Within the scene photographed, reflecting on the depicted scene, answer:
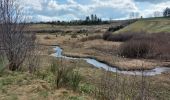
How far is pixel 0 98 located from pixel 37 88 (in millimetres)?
1850

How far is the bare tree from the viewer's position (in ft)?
54.0

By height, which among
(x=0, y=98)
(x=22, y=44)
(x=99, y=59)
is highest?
(x=22, y=44)

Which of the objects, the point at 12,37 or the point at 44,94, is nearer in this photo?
the point at 44,94

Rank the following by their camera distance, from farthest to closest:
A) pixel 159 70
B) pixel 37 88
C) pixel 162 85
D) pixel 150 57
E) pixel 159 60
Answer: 1. pixel 150 57
2. pixel 159 60
3. pixel 159 70
4. pixel 162 85
5. pixel 37 88

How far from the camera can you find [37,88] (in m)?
12.3

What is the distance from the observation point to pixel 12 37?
1647 cm

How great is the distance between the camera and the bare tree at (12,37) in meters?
16.5

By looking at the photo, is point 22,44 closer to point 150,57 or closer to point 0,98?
point 0,98

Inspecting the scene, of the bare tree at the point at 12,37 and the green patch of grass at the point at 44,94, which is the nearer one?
the green patch of grass at the point at 44,94

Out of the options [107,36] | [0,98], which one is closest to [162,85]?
[0,98]

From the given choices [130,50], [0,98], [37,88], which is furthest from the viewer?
[130,50]

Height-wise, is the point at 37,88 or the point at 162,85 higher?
the point at 37,88

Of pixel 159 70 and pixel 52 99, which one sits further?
pixel 159 70

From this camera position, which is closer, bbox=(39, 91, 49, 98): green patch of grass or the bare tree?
bbox=(39, 91, 49, 98): green patch of grass
